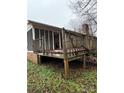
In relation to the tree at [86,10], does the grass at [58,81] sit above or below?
below

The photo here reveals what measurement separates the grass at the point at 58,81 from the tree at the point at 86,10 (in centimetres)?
28

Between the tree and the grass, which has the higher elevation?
the tree

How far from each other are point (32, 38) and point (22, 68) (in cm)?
28

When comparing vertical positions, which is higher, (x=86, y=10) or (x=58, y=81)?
(x=86, y=10)

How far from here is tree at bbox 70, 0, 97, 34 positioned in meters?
1.11

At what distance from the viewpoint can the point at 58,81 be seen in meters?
1.14

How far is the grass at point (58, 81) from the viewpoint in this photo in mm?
1095

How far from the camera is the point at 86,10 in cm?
117

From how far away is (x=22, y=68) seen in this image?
0.95 meters

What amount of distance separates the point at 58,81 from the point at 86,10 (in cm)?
47

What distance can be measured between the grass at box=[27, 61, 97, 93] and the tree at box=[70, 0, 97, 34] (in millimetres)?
279
